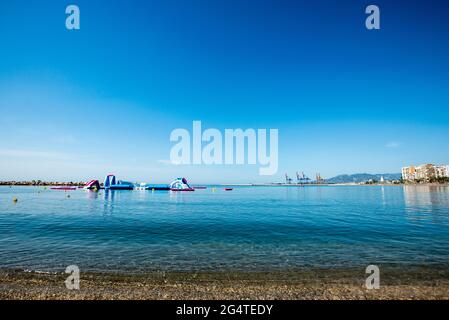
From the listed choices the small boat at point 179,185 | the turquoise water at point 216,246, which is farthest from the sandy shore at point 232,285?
the small boat at point 179,185

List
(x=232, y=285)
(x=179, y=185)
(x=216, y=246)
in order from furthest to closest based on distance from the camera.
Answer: (x=179, y=185) < (x=216, y=246) < (x=232, y=285)

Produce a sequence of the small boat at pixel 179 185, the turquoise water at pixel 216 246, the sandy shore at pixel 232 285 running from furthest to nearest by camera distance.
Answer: the small boat at pixel 179 185 → the turquoise water at pixel 216 246 → the sandy shore at pixel 232 285

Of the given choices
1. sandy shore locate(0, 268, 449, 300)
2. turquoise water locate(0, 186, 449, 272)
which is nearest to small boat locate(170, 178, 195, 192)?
turquoise water locate(0, 186, 449, 272)

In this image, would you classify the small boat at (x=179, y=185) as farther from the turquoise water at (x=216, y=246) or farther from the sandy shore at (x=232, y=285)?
the sandy shore at (x=232, y=285)

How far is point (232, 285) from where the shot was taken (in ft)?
33.8

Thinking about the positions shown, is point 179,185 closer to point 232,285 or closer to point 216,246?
point 216,246

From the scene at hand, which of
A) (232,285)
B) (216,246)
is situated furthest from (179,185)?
(232,285)

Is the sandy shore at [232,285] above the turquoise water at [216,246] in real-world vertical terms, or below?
above

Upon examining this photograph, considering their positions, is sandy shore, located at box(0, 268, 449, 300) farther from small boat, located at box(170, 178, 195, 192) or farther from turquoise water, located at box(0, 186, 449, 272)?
small boat, located at box(170, 178, 195, 192)

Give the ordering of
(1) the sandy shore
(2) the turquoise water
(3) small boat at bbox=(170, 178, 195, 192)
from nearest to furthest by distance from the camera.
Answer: (1) the sandy shore → (2) the turquoise water → (3) small boat at bbox=(170, 178, 195, 192)

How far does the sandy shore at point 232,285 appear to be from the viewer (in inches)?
346

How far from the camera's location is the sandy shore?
28.9 feet

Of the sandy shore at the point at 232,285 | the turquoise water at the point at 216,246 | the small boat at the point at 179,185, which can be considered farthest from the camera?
the small boat at the point at 179,185
